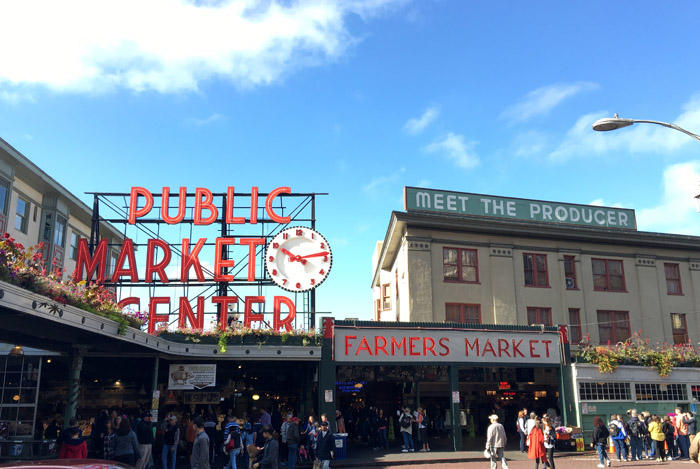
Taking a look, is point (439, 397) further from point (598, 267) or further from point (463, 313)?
point (598, 267)

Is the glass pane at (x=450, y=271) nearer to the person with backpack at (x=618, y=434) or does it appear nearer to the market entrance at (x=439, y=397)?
the market entrance at (x=439, y=397)

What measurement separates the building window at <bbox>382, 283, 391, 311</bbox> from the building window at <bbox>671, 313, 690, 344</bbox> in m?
16.0

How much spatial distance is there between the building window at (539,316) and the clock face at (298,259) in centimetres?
1097

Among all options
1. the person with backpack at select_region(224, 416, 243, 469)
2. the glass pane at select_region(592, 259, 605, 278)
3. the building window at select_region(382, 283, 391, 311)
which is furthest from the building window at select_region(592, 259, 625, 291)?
the person with backpack at select_region(224, 416, 243, 469)

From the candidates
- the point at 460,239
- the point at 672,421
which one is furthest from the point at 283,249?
the point at 672,421

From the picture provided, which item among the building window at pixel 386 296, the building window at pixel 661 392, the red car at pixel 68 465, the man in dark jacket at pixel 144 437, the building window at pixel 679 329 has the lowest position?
the man in dark jacket at pixel 144 437

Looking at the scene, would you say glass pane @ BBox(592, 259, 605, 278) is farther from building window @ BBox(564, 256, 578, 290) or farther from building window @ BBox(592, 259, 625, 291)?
building window @ BBox(564, 256, 578, 290)

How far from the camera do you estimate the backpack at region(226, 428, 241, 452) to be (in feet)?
59.0

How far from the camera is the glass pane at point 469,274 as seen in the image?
30.3 metres

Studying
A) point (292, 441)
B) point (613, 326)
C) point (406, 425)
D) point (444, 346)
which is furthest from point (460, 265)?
point (292, 441)

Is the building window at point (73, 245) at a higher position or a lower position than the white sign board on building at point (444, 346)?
higher

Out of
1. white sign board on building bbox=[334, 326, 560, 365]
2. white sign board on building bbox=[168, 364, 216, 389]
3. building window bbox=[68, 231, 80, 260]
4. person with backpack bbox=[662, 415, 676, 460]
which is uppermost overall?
building window bbox=[68, 231, 80, 260]

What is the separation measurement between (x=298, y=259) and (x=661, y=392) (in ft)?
61.7

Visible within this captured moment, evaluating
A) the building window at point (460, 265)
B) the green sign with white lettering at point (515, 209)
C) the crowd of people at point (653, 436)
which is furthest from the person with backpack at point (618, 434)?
the green sign with white lettering at point (515, 209)
